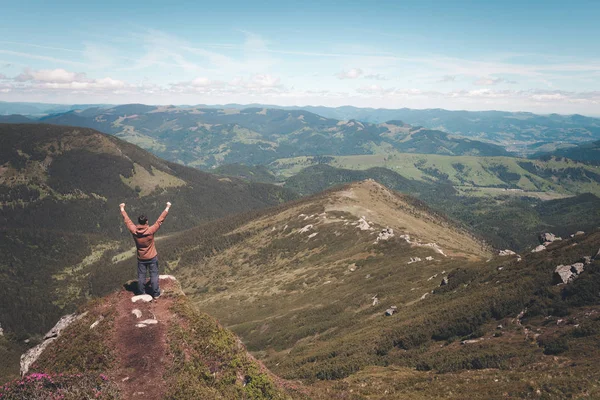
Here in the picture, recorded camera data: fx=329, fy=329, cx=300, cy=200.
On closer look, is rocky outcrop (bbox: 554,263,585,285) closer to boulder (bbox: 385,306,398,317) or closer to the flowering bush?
boulder (bbox: 385,306,398,317)

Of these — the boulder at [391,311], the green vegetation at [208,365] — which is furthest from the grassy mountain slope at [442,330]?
the green vegetation at [208,365]

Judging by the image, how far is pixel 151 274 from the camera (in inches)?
1065

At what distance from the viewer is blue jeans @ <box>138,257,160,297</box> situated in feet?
87.6

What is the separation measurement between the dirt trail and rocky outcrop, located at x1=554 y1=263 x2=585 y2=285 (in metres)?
71.1

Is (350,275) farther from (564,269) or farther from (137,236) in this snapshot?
(137,236)

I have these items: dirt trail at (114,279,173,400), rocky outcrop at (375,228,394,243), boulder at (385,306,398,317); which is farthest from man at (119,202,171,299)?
rocky outcrop at (375,228,394,243)

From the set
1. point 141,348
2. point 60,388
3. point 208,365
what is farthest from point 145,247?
point 60,388

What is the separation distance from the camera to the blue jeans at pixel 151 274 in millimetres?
26703

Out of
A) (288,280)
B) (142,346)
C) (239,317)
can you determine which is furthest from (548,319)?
(288,280)

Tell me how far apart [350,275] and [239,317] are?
57.1 m

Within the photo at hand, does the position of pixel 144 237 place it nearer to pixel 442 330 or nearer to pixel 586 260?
pixel 442 330

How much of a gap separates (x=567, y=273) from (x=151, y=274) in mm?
74021

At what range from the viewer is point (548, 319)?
54.8 m

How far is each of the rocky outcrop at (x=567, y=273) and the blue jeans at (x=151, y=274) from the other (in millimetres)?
71737
